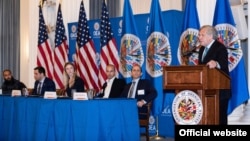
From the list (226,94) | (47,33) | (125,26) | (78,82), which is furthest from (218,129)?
(47,33)

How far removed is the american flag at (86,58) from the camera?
28.5 feet

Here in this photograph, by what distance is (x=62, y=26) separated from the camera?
9.34m

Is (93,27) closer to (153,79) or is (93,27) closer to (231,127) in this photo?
(153,79)

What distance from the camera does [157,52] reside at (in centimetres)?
720

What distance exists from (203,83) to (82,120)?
1861 millimetres

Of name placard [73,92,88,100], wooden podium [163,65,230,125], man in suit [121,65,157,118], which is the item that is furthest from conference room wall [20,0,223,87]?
wooden podium [163,65,230,125]

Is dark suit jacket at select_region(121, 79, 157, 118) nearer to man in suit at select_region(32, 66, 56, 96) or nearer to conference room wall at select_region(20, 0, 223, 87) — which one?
man in suit at select_region(32, 66, 56, 96)

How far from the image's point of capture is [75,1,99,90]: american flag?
28.5 ft

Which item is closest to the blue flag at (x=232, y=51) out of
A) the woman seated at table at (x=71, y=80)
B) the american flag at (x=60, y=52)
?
the woman seated at table at (x=71, y=80)

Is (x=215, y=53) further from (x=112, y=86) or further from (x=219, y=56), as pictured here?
(x=112, y=86)

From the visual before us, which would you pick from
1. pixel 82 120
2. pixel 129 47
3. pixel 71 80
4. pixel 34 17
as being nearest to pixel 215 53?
pixel 82 120

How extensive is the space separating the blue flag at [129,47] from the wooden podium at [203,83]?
139 inches

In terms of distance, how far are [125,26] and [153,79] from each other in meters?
1.13

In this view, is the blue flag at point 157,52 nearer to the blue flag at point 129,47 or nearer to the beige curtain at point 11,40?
the blue flag at point 129,47
